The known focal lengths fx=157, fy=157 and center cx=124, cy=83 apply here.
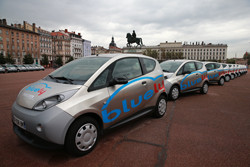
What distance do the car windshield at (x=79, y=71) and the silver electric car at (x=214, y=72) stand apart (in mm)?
9094

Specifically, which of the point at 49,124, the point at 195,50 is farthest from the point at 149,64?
the point at 195,50

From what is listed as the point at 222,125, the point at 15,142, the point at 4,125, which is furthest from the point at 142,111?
the point at 4,125

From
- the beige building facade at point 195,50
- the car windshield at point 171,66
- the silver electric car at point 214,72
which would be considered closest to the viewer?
the car windshield at point 171,66

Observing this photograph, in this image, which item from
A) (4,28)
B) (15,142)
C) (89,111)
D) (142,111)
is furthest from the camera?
(4,28)

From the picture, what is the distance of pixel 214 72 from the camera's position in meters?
10.4

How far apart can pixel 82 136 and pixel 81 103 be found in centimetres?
51

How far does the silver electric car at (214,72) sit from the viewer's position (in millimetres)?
10227

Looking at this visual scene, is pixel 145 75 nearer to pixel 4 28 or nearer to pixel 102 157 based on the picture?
pixel 102 157

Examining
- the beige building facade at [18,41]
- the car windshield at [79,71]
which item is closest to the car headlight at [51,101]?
the car windshield at [79,71]

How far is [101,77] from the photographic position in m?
2.66

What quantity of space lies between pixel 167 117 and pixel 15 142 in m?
3.51

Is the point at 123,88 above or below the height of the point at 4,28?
below

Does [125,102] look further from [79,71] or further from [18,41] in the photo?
[18,41]

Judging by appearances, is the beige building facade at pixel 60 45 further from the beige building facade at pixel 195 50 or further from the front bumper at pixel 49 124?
the front bumper at pixel 49 124
